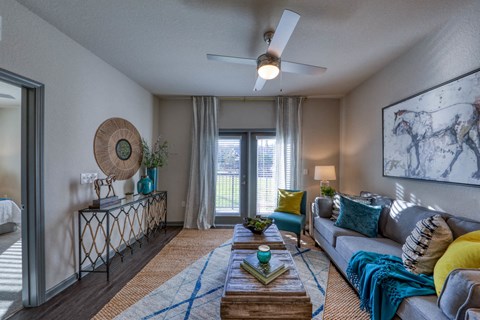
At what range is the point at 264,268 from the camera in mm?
1706

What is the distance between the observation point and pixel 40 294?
6.63ft

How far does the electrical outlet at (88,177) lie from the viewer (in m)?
2.55

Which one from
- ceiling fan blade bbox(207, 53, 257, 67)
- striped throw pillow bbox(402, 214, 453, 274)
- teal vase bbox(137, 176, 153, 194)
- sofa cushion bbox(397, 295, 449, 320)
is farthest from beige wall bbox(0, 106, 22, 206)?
striped throw pillow bbox(402, 214, 453, 274)

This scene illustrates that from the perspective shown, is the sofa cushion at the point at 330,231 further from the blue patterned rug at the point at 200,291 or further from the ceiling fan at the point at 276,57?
the ceiling fan at the point at 276,57

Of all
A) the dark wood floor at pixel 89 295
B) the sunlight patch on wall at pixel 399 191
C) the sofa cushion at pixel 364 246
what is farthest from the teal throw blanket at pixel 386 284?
the dark wood floor at pixel 89 295

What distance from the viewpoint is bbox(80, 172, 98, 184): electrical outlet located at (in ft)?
8.38

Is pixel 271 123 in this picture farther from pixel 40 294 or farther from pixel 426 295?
pixel 40 294

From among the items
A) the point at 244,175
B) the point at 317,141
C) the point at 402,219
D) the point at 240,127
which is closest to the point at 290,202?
the point at 244,175

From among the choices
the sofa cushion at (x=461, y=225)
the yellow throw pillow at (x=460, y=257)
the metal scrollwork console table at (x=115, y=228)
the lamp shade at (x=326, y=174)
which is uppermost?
the lamp shade at (x=326, y=174)

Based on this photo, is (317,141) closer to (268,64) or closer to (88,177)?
(268,64)

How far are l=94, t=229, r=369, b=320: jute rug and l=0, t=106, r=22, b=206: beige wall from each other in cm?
383

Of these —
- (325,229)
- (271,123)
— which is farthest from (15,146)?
(325,229)

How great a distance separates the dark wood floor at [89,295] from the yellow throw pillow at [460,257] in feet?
9.08

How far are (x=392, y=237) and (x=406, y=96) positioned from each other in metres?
1.74
